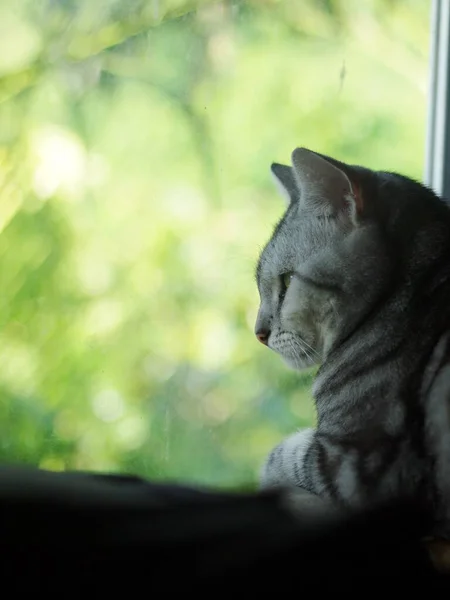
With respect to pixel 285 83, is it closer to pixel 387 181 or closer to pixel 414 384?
pixel 387 181

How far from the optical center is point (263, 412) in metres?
1.56

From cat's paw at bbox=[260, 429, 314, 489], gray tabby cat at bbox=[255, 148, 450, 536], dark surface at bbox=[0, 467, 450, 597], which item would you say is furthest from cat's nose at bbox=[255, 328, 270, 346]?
dark surface at bbox=[0, 467, 450, 597]

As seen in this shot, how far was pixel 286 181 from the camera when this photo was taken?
4.23 feet

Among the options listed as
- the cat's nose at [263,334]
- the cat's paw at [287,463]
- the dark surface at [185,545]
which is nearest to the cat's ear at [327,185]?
the cat's nose at [263,334]

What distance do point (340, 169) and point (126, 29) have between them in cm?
63

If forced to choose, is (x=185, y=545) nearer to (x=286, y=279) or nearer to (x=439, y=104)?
(x=286, y=279)

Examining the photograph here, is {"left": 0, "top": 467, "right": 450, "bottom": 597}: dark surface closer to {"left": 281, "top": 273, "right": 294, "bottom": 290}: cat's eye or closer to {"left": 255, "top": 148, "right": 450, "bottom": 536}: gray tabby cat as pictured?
{"left": 255, "top": 148, "right": 450, "bottom": 536}: gray tabby cat

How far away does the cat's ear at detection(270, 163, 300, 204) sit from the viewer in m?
1.25

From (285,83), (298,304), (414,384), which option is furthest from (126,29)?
(414,384)

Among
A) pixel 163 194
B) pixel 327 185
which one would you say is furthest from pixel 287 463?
pixel 163 194

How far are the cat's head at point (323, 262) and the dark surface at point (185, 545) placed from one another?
0.46 m

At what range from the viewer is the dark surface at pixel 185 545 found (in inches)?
20.6

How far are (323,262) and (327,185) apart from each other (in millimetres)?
115

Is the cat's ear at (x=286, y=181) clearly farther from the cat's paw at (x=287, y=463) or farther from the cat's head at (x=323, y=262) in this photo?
the cat's paw at (x=287, y=463)
